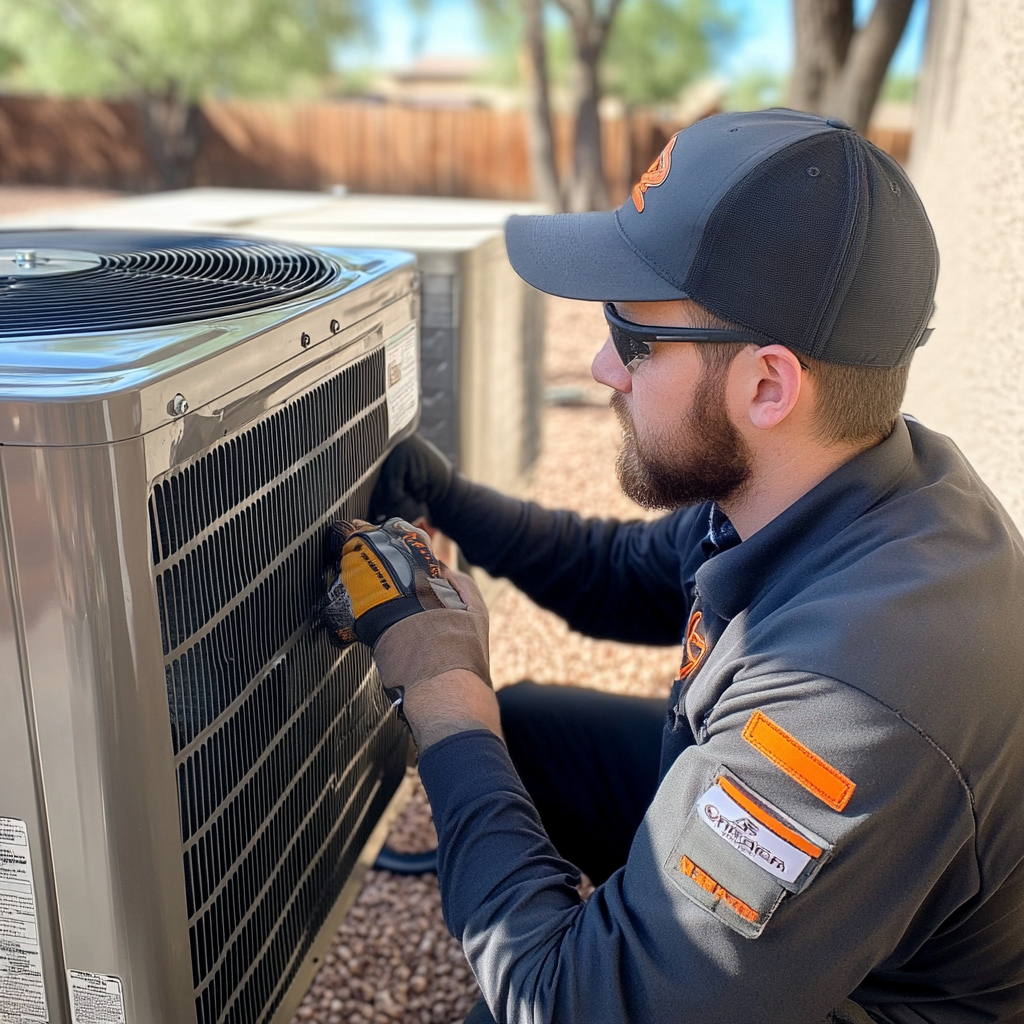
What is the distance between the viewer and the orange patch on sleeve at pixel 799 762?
1.15 metres

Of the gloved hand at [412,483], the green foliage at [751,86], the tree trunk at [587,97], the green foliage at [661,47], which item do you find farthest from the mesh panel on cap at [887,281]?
the green foliage at [751,86]

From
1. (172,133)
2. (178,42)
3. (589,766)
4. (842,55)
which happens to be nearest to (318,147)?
(172,133)

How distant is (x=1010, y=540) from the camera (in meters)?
1.45

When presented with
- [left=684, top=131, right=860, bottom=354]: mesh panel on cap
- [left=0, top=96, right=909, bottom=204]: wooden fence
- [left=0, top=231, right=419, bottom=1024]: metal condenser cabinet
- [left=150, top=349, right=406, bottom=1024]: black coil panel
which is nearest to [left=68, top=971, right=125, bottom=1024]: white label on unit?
[left=0, top=231, right=419, bottom=1024]: metal condenser cabinet

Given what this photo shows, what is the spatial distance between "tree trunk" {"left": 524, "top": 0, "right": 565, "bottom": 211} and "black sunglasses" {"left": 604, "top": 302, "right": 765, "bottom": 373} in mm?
10728

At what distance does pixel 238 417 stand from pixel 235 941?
713 mm

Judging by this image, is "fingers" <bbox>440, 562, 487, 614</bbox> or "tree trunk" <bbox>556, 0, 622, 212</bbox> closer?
"fingers" <bbox>440, 562, 487, 614</bbox>

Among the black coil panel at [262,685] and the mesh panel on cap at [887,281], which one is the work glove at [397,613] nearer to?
the black coil panel at [262,685]

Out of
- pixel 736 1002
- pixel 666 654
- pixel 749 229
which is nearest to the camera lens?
pixel 736 1002

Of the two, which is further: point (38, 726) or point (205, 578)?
point (205, 578)

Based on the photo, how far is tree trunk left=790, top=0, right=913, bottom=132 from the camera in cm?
590

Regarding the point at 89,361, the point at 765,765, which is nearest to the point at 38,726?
the point at 89,361

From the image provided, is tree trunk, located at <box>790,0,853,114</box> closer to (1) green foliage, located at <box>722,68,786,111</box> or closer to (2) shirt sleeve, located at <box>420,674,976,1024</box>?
(2) shirt sleeve, located at <box>420,674,976,1024</box>

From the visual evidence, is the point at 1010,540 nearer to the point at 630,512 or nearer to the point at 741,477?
the point at 741,477
